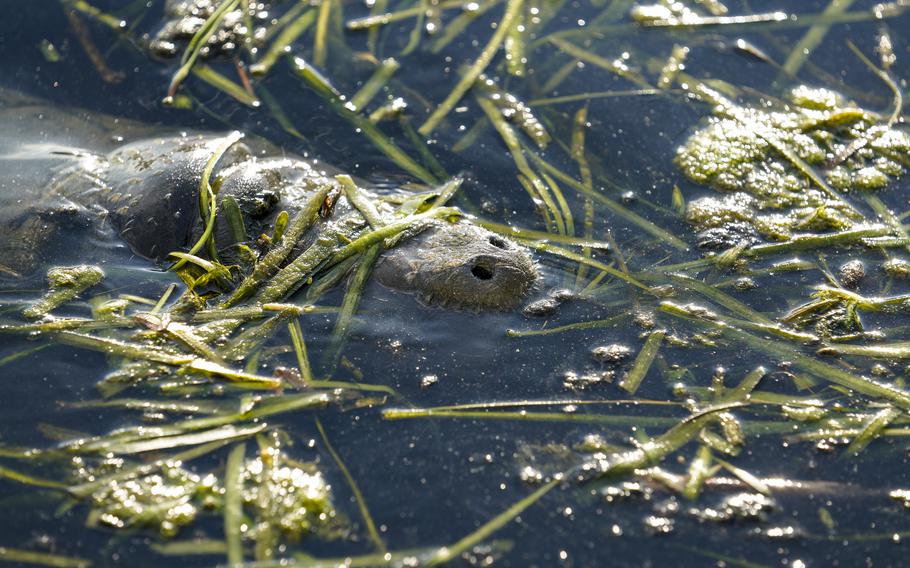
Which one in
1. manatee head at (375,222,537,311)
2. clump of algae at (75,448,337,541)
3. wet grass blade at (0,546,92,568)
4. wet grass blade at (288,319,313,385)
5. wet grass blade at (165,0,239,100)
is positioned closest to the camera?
wet grass blade at (0,546,92,568)

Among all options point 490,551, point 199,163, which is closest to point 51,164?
point 199,163

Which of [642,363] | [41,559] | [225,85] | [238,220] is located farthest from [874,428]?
[225,85]

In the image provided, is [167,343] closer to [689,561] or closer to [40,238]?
[40,238]

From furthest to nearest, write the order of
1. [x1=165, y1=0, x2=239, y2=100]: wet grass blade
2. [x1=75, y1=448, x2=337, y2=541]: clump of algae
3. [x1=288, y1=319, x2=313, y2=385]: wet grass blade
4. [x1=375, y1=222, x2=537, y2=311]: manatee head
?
[x1=165, y1=0, x2=239, y2=100]: wet grass blade, [x1=375, y1=222, x2=537, y2=311]: manatee head, [x1=288, y1=319, x2=313, y2=385]: wet grass blade, [x1=75, y1=448, x2=337, y2=541]: clump of algae

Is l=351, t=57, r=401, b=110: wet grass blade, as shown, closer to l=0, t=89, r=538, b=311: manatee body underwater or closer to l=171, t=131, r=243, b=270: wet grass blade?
l=0, t=89, r=538, b=311: manatee body underwater

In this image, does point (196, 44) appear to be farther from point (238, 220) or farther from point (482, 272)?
point (482, 272)

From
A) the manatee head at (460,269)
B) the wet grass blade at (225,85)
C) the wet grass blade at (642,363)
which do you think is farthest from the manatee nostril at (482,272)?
the wet grass blade at (225,85)

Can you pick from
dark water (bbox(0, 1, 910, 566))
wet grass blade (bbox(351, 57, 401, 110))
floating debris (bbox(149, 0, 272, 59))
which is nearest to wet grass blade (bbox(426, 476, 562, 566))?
dark water (bbox(0, 1, 910, 566))
